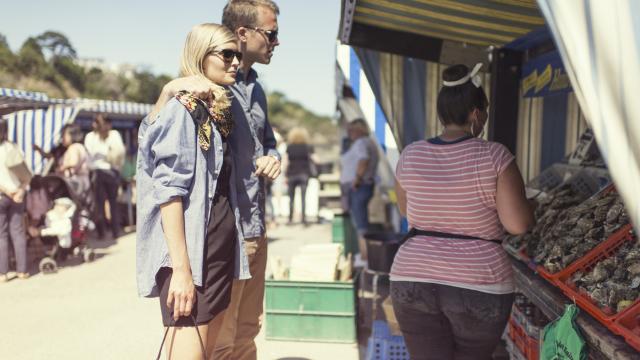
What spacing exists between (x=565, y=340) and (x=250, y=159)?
148 centimetres

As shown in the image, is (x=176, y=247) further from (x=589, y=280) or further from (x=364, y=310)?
(x=364, y=310)

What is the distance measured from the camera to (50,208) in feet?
26.0

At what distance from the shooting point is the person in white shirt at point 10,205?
6.84 m

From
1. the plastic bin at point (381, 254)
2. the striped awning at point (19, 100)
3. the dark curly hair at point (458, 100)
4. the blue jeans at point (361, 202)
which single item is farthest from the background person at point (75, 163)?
the dark curly hair at point (458, 100)

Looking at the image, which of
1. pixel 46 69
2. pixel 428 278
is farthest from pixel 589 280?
pixel 46 69

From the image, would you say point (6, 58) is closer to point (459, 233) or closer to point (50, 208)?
point (50, 208)

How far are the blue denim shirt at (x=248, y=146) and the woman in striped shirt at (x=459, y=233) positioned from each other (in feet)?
2.15

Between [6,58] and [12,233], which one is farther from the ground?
[6,58]

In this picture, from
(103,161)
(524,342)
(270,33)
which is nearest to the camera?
(270,33)

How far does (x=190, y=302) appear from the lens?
2.03 meters

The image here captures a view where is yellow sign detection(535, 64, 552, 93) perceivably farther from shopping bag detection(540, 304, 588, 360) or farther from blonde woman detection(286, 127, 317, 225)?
blonde woman detection(286, 127, 317, 225)

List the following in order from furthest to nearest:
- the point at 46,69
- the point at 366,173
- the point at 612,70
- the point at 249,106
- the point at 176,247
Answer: the point at 46,69, the point at 366,173, the point at 249,106, the point at 176,247, the point at 612,70

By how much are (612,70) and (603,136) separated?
12 cm

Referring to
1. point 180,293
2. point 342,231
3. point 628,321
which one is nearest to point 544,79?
point 628,321
